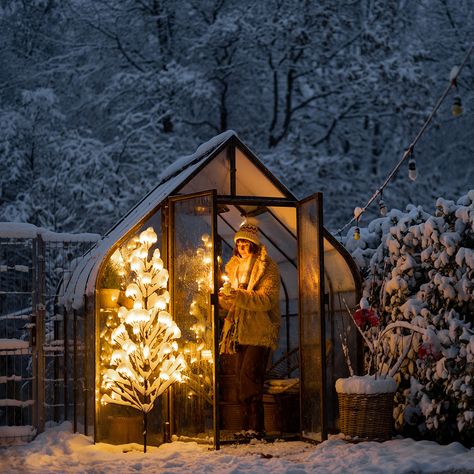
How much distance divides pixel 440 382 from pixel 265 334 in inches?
69.7

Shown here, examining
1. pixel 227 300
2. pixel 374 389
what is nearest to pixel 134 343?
pixel 227 300

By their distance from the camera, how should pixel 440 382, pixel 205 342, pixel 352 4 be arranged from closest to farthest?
pixel 440 382 → pixel 205 342 → pixel 352 4

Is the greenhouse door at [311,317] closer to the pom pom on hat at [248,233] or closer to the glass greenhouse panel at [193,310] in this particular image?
the pom pom on hat at [248,233]

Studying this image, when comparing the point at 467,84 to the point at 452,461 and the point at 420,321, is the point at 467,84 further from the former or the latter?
→ the point at 452,461

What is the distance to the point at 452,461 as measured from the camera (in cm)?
659

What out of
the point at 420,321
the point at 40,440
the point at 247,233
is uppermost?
the point at 247,233

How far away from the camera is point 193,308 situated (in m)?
→ 8.23

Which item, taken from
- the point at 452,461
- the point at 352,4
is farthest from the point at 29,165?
the point at 452,461

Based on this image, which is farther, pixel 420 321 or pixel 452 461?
pixel 420 321

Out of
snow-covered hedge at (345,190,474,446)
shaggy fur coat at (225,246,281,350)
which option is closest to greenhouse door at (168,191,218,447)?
shaggy fur coat at (225,246,281,350)

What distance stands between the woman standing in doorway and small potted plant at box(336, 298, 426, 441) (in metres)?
0.82

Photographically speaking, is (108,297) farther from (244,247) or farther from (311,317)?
(311,317)

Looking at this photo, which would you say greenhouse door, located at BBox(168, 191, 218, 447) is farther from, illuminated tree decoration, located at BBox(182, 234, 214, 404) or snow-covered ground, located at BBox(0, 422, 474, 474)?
snow-covered ground, located at BBox(0, 422, 474, 474)

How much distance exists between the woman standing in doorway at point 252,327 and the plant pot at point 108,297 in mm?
995
